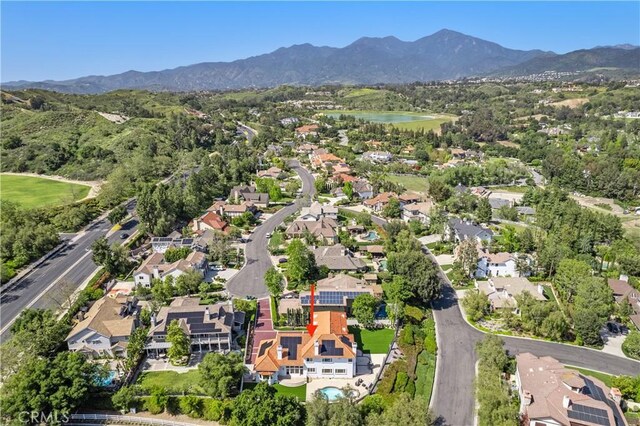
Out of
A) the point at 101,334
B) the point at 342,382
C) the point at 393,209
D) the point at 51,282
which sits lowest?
the point at 342,382

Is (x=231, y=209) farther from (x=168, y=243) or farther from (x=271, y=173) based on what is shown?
(x=271, y=173)

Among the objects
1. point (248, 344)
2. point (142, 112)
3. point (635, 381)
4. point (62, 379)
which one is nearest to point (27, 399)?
point (62, 379)

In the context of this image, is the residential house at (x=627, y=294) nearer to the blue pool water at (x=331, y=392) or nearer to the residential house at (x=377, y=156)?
the blue pool water at (x=331, y=392)

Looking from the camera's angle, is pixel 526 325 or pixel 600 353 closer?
pixel 600 353

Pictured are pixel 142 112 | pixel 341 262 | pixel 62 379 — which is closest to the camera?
pixel 62 379

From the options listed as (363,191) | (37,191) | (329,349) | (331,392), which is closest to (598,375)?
(331,392)

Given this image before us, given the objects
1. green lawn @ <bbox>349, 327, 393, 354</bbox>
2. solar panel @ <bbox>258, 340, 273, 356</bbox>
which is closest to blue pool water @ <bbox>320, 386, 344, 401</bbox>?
green lawn @ <bbox>349, 327, 393, 354</bbox>

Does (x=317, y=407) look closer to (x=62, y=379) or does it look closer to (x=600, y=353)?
(x=62, y=379)
